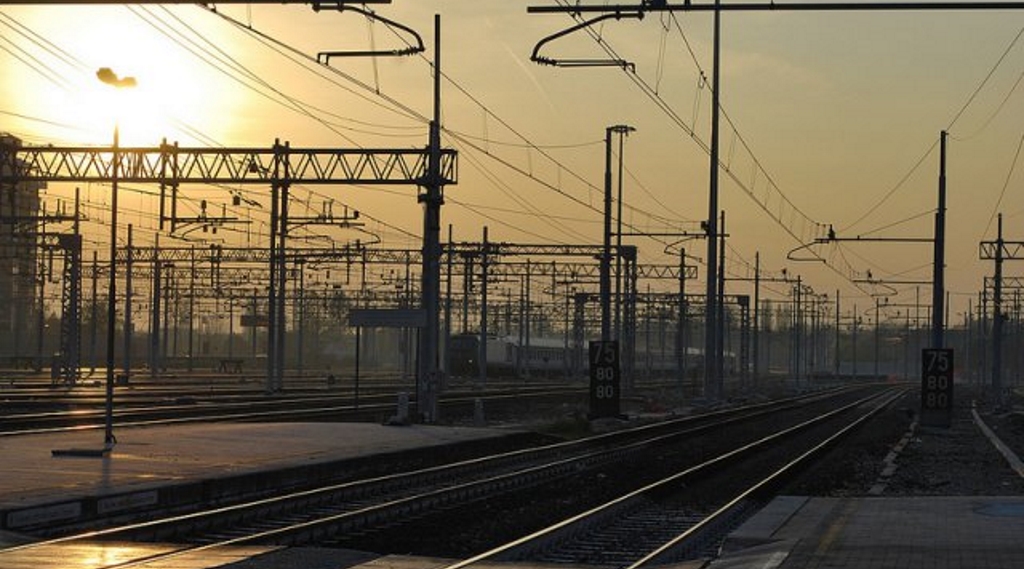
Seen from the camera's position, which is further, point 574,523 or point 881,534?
point 574,523

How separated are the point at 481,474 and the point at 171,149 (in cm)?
2156

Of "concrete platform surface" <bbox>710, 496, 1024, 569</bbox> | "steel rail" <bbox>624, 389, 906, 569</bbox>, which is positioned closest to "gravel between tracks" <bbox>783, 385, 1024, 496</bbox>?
"steel rail" <bbox>624, 389, 906, 569</bbox>

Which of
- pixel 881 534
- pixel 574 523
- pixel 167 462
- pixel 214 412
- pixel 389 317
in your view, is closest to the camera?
pixel 881 534

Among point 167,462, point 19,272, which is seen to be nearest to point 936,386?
point 167,462

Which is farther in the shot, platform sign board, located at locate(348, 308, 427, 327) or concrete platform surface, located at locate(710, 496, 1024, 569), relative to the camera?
platform sign board, located at locate(348, 308, 427, 327)

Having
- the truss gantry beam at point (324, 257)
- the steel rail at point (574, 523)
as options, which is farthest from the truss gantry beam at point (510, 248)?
the steel rail at point (574, 523)

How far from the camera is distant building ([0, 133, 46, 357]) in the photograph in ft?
267

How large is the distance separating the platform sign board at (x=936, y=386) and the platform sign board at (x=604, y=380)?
29.7ft

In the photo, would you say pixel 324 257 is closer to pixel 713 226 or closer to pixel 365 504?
pixel 713 226

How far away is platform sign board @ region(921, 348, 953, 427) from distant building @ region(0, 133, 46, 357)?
3163 centimetres

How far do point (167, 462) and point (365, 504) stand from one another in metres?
4.07

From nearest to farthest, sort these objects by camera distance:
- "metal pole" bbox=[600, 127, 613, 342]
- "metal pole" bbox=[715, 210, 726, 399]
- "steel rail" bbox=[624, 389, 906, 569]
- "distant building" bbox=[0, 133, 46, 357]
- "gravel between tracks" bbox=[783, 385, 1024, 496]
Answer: "steel rail" bbox=[624, 389, 906, 569] < "gravel between tracks" bbox=[783, 385, 1024, 496] < "metal pole" bbox=[600, 127, 613, 342] < "metal pole" bbox=[715, 210, 726, 399] < "distant building" bbox=[0, 133, 46, 357]

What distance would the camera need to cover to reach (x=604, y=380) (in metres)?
43.3

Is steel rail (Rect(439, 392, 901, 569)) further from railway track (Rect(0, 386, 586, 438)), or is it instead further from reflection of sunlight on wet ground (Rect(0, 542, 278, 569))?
railway track (Rect(0, 386, 586, 438))
